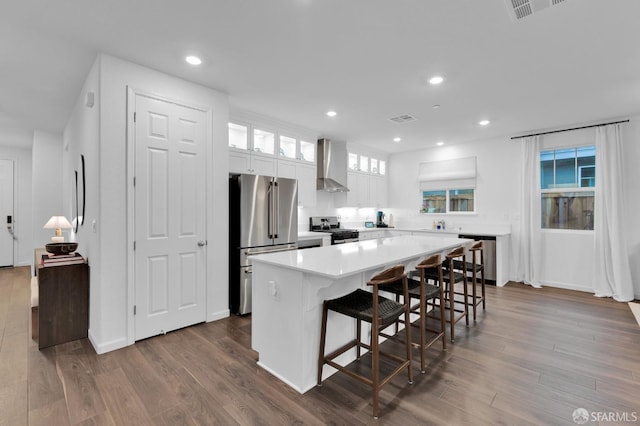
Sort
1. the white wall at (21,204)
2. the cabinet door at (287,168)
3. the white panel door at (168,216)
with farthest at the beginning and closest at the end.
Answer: the white wall at (21,204), the cabinet door at (287,168), the white panel door at (168,216)

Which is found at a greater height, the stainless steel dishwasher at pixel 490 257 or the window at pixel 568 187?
the window at pixel 568 187

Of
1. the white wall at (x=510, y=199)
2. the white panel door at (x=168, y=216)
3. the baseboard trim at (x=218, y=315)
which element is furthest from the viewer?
the white wall at (x=510, y=199)

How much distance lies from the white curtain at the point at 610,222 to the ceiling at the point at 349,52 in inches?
19.4

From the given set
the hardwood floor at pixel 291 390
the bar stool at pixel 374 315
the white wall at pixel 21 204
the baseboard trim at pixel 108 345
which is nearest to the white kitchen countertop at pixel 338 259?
the bar stool at pixel 374 315

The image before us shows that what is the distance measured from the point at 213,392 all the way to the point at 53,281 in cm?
200

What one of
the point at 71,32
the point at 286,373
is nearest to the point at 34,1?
the point at 71,32

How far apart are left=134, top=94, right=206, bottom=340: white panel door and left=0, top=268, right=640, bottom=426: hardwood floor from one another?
28cm

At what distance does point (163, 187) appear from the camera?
3059 mm

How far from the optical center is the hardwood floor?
189 cm

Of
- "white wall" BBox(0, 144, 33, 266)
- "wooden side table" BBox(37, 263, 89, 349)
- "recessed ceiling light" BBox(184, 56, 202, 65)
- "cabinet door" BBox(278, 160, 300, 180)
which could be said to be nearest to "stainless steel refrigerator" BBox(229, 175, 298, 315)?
"cabinet door" BBox(278, 160, 300, 180)

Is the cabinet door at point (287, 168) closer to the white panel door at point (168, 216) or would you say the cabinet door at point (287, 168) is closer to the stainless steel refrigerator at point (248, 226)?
the stainless steel refrigerator at point (248, 226)

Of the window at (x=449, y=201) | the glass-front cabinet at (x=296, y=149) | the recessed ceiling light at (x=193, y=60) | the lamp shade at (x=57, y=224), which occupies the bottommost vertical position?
the lamp shade at (x=57, y=224)

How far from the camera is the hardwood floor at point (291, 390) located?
6.21ft

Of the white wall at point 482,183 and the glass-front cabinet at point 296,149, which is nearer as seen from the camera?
the glass-front cabinet at point 296,149
